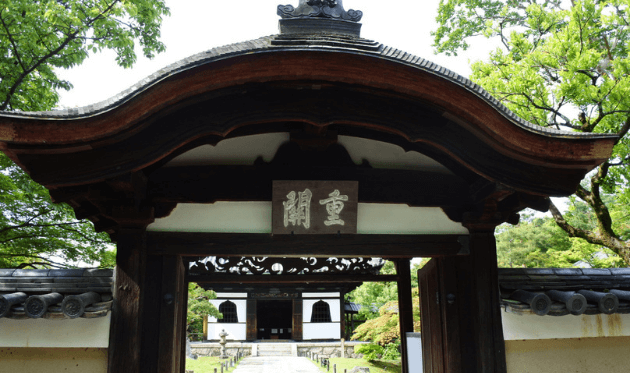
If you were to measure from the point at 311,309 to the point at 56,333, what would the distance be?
27843mm

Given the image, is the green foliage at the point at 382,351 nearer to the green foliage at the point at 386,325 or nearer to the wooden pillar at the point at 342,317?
the green foliage at the point at 386,325

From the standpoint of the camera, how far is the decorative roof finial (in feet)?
16.3

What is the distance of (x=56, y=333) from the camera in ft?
14.8

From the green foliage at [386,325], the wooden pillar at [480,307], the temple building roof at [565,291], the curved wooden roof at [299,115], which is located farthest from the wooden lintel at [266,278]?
the green foliage at [386,325]

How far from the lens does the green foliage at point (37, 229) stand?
11039 millimetres

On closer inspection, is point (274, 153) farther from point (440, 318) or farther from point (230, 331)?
point (230, 331)

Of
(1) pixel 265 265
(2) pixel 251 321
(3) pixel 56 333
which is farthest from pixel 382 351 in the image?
(3) pixel 56 333

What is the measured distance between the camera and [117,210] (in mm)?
4664

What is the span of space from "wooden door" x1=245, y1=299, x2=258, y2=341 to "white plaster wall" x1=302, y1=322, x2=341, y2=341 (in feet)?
10.7

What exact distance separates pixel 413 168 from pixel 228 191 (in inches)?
82.5

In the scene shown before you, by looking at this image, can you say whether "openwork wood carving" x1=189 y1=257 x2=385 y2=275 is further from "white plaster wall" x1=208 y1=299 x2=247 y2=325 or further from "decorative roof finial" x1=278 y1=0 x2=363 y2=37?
"white plaster wall" x1=208 y1=299 x2=247 y2=325

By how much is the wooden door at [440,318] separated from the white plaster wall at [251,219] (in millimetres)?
566

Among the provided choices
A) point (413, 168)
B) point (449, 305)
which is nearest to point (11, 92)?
point (413, 168)

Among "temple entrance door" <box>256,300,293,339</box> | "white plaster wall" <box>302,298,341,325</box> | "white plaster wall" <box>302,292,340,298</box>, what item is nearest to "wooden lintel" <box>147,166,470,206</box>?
"white plaster wall" <box>302,292,340,298</box>
